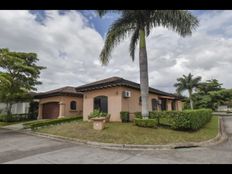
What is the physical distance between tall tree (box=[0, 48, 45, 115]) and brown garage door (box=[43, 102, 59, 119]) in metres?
3.03

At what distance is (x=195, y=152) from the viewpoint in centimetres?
744

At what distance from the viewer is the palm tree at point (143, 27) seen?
1198cm

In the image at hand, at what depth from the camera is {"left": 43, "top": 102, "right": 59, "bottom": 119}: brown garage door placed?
2275 centimetres

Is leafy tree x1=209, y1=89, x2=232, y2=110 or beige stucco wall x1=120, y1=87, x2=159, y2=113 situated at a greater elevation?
leafy tree x1=209, y1=89, x2=232, y2=110

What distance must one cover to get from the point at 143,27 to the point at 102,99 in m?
7.10

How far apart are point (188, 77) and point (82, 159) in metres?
36.8

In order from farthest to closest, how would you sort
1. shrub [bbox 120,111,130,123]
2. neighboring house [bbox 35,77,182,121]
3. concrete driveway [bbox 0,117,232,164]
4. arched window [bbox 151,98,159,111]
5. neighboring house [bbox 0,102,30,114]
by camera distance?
1. neighboring house [bbox 0,102,30,114]
2. arched window [bbox 151,98,159,111]
3. neighboring house [bbox 35,77,182,121]
4. shrub [bbox 120,111,130,123]
5. concrete driveway [bbox 0,117,232,164]

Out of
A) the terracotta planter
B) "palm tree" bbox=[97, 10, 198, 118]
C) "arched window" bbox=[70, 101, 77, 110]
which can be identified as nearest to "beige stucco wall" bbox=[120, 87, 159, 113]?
"palm tree" bbox=[97, 10, 198, 118]

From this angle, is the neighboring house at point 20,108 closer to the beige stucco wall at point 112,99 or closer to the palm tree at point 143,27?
the beige stucco wall at point 112,99

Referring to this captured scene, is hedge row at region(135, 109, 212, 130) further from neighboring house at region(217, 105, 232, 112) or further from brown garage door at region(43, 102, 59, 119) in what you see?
neighboring house at region(217, 105, 232, 112)

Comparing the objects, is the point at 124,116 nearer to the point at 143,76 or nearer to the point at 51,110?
the point at 143,76

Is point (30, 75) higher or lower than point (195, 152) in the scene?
higher
